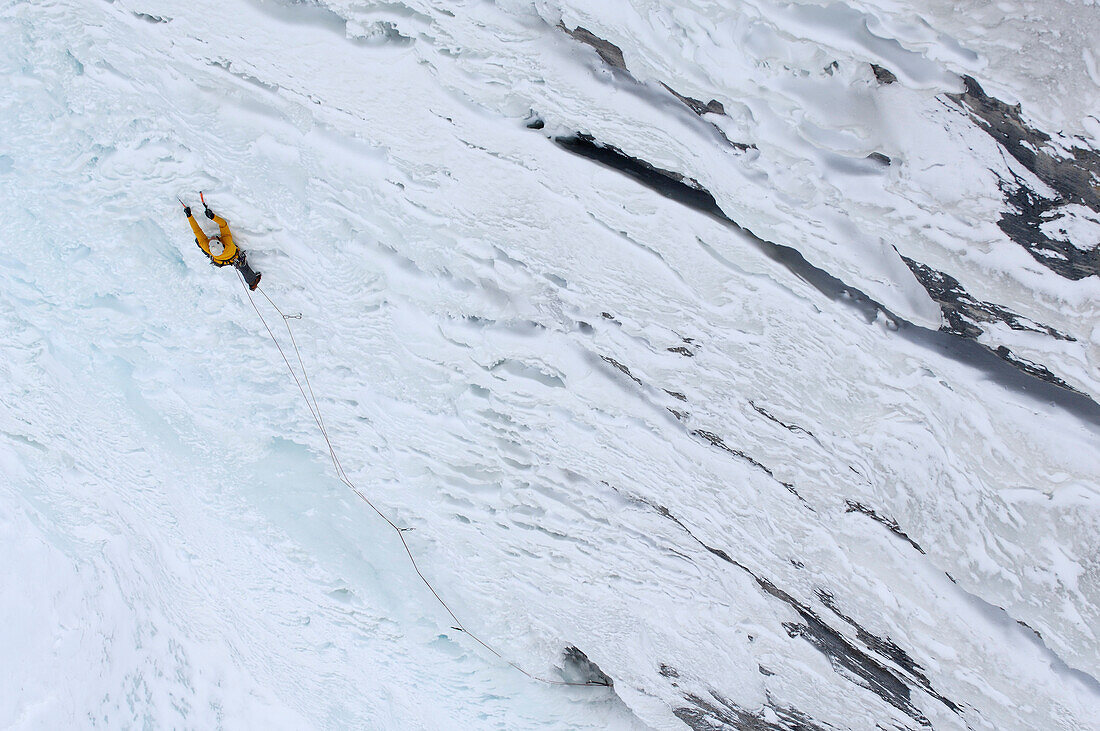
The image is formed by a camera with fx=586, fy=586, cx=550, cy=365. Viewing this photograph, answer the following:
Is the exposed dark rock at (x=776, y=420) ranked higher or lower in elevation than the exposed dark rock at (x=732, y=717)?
higher

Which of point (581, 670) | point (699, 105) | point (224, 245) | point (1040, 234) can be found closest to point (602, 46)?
point (699, 105)

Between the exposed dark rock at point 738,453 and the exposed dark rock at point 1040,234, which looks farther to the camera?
the exposed dark rock at point 738,453

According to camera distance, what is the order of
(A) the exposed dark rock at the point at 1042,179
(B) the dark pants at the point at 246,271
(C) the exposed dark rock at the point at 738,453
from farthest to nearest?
(B) the dark pants at the point at 246,271
(C) the exposed dark rock at the point at 738,453
(A) the exposed dark rock at the point at 1042,179

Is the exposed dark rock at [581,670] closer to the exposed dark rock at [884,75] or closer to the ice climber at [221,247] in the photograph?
the ice climber at [221,247]

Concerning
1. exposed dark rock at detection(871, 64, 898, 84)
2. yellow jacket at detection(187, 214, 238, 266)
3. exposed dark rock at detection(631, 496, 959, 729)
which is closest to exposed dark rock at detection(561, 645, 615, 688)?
exposed dark rock at detection(631, 496, 959, 729)

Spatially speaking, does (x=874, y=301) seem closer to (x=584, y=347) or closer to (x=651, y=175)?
(x=651, y=175)

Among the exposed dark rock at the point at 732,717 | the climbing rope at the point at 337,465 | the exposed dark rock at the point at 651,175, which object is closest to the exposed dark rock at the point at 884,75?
the exposed dark rock at the point at 651,175

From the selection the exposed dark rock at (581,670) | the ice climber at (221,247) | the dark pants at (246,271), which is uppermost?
the ice climber at (221,247)

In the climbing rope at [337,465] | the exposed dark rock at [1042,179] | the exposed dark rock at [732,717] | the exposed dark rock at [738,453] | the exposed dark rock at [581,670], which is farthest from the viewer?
the exposed dark rock at [581,670]

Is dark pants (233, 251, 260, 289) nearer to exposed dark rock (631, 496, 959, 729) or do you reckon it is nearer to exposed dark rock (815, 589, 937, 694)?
exposed dark rock (631, 496, 959, 729)
